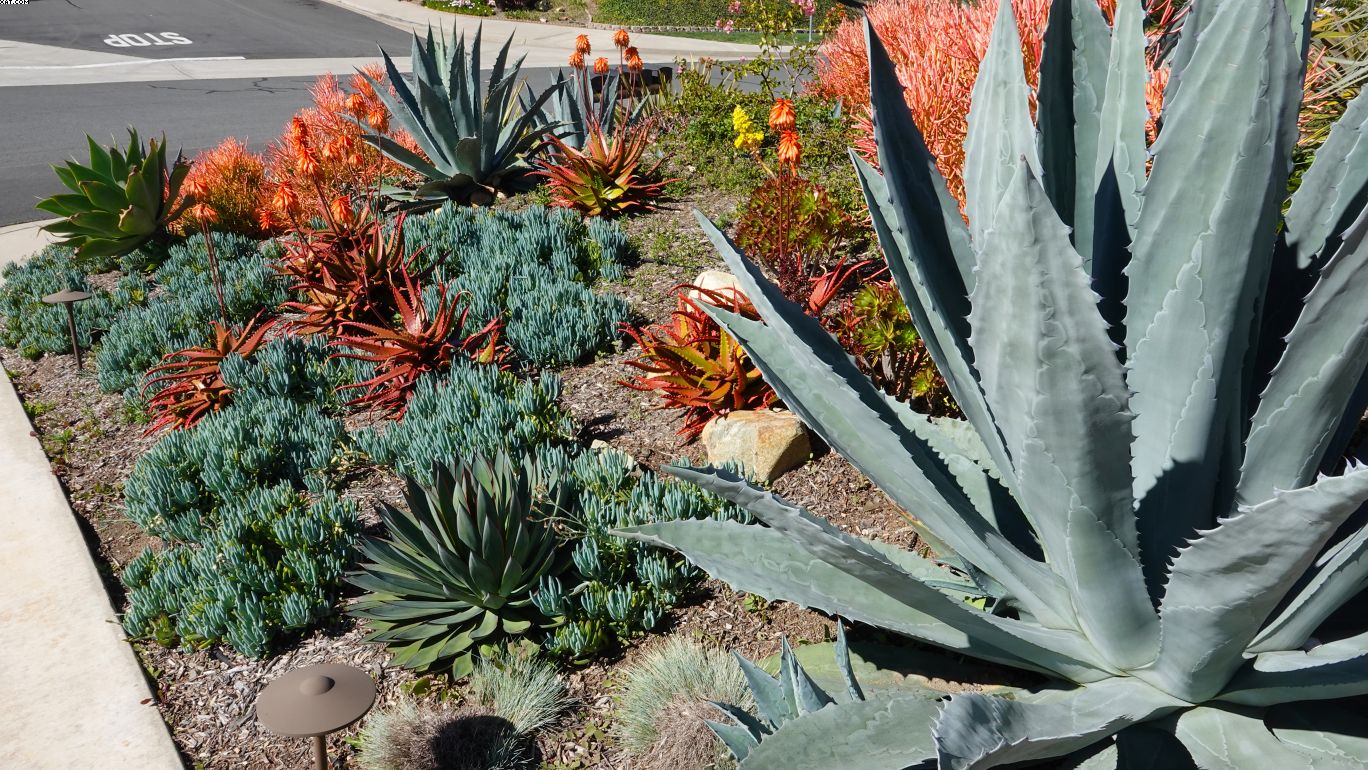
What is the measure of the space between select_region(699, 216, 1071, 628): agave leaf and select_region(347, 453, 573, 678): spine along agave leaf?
46.5 inches

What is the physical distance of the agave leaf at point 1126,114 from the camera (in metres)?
2.08

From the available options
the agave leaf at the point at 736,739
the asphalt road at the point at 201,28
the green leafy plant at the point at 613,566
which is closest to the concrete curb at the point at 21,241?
the green leafy plant at the point at 613,566

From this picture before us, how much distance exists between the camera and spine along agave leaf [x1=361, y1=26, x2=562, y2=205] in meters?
7.72

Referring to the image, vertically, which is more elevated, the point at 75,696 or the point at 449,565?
the point at 449,565


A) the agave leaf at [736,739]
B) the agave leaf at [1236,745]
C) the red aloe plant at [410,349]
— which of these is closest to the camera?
the agave leaf at [1236,745]

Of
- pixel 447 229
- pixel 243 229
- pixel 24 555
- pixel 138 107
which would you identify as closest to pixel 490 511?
pixel 24 555

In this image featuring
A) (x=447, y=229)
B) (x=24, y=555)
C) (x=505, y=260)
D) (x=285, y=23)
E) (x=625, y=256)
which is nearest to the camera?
(x=24, y=555)

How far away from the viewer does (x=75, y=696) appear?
11.5 feet

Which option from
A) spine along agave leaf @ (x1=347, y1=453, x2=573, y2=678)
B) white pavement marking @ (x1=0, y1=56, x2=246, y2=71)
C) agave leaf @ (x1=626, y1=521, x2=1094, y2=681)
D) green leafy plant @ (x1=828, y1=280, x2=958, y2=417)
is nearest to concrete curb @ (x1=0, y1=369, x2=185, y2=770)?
spine along agave leaf @ (x1=347, y1=453, x2=573, y2=678)

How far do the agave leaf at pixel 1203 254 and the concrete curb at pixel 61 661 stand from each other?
3.03 metres

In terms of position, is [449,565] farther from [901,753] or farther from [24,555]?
[24,555]

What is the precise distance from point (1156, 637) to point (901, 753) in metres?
0.55

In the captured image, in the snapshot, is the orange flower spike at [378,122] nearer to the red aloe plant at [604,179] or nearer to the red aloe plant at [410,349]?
the red aloe plant at [604,179]

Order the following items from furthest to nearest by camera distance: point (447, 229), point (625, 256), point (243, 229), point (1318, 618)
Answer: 1. point (243, 229)
2. point (447, 229)
3. point (625, 256)
4. point (1318, 618)
